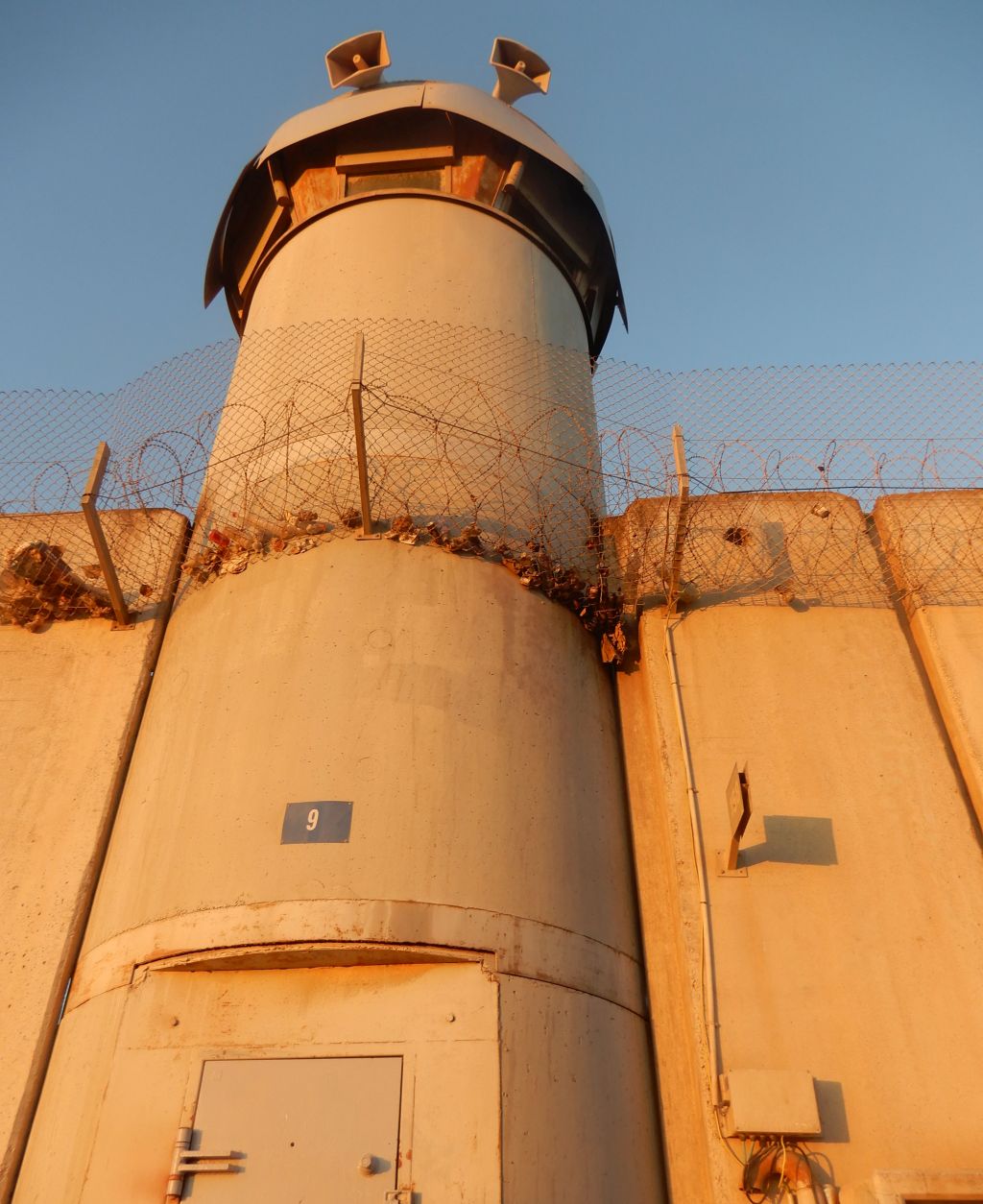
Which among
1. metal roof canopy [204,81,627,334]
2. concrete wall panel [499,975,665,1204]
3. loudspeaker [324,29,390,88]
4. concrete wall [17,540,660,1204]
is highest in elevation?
loudspeaker [324,29,390,88]

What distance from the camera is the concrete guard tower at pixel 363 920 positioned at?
15.6 ft

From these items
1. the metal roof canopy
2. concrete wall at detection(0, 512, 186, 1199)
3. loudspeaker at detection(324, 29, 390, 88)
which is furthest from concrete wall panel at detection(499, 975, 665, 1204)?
loudspeaker at detection(324, 29, 390, 88)

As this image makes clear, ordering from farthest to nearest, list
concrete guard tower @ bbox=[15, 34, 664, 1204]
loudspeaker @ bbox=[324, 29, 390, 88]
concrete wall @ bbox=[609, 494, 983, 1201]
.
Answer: loudspeaker @ bbox=[324, 29, 390, 88], concrete wall @ bbox=[609, 494, 983, 1201], concrete guard tower @ bbox=[15, 34, 664, 1204]

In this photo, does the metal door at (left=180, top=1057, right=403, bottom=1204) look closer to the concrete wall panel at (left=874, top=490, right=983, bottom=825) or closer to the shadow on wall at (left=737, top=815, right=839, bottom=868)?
the shadow on wall at (left=737, top=815, right=839, bottom=868)

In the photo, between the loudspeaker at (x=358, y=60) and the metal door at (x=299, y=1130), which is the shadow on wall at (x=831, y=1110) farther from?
the loudspeaker at (x=358, y=60)

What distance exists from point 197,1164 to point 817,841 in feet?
12.4

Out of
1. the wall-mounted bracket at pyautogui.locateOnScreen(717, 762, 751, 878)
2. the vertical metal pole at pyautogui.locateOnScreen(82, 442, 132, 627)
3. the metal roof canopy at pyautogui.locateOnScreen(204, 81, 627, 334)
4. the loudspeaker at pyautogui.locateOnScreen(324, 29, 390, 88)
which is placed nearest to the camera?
the wall-mounted bracket at pyautogui.locateOnScreen(717, 762, 751, 878)

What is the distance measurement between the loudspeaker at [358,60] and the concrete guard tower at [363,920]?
206 inches

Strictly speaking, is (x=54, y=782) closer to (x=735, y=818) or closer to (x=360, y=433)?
(x=360, y=433)

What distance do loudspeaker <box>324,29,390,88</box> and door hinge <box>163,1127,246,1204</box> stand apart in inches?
386

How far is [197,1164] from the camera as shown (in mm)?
4637

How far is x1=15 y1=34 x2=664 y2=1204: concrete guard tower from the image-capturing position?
474cm

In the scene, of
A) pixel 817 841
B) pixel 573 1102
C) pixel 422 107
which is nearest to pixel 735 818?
pixel 817 841

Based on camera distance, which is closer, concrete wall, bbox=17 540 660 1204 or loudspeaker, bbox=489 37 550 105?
concrete wall, bbox=17 540 660 1204
